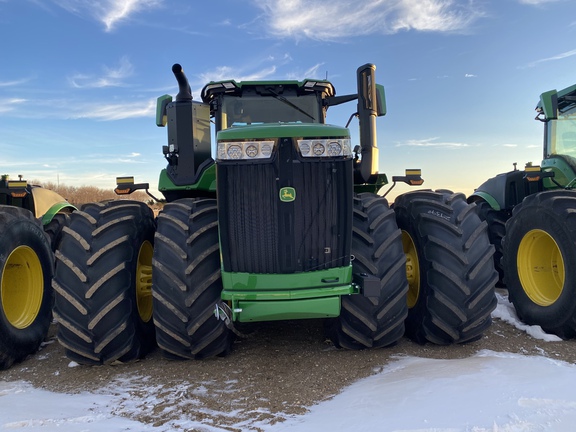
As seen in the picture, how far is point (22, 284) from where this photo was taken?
4938 mm

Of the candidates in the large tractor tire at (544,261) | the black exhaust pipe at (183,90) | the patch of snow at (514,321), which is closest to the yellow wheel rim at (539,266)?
the large tractor tire at (544,261)

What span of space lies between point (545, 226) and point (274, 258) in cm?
319

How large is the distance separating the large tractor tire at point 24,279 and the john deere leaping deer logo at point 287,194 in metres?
2.75

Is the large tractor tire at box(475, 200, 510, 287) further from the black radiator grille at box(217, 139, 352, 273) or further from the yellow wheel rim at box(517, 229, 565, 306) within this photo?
the black radiator grille at box(217, 139, 352, 273)

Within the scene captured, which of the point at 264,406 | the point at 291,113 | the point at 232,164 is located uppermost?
the point at 291,113

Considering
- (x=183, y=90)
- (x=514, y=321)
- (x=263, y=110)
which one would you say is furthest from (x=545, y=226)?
(x=183, y=90)

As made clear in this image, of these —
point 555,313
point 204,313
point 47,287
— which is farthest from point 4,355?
point 555,313

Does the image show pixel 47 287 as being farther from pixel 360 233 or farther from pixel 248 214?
pixel 360 233

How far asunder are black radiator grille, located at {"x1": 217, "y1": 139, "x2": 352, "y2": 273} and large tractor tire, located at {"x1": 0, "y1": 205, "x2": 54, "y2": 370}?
7.44ft

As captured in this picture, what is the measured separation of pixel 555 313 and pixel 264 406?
3.35 meters

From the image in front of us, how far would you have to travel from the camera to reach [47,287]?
502 cm

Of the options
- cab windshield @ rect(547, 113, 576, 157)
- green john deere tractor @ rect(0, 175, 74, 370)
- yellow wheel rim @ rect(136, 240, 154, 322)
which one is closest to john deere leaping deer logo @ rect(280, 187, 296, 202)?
yellow wheel rim @ rect(136, 240, 154, 322)

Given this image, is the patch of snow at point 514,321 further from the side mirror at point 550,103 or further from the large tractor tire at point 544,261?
the side mirror at point 550,103

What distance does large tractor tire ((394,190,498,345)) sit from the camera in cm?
413
